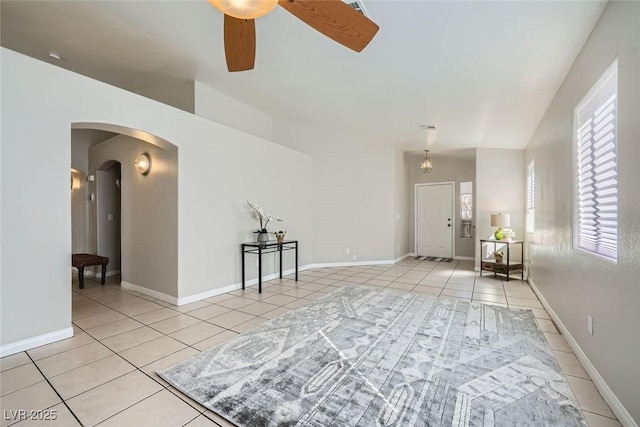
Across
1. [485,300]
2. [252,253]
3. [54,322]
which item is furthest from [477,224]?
[54,322]

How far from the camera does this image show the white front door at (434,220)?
764 centimetres

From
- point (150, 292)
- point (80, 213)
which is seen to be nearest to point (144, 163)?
point (150, 292)

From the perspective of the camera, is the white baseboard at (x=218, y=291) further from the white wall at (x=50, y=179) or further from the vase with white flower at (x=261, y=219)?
the vase with white flower at (x=261, y=219)

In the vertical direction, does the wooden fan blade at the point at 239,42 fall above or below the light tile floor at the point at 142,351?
above

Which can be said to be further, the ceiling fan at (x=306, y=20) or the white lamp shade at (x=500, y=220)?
the white lamp shade at (x=500, y=220)

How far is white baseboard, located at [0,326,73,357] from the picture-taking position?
225 centimetres

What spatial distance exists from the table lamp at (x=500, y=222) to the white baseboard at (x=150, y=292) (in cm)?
541

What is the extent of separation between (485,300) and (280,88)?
13.1 ft

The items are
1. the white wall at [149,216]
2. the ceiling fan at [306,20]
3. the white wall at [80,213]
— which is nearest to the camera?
the ceiling fan at [306,20]

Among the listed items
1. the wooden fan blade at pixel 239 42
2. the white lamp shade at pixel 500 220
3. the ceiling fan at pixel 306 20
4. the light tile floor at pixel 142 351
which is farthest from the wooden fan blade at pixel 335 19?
the white lamp shade at pixel 500 220

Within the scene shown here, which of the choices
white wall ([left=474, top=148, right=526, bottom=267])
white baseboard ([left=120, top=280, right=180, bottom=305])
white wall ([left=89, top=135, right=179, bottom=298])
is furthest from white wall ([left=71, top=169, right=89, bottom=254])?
white wall ([left=474, top=148, right=526, bottom=267])

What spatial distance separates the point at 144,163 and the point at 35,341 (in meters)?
2.24

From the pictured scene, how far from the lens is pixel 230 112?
185 inches

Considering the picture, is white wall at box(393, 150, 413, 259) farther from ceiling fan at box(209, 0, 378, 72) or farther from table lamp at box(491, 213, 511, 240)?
ceiling fan at box(209, 0, 378, 72)
